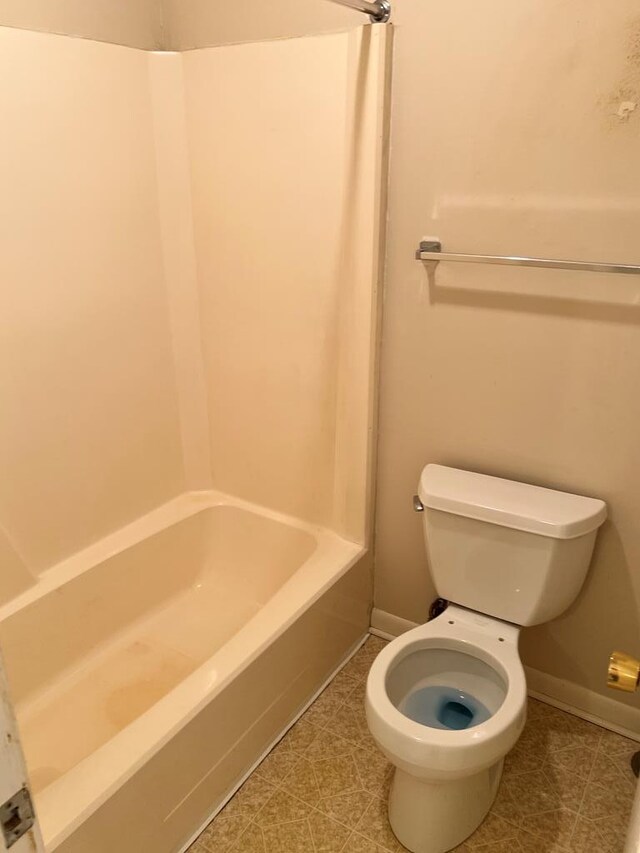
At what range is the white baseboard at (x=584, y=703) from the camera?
175 cm

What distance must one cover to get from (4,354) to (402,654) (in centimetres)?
126

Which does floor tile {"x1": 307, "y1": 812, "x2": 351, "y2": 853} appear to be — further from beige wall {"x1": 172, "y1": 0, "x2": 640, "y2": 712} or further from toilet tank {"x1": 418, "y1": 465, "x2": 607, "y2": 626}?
beige wall {"x1": 172, "y1": 0, "x2": 640, "y2": 712}

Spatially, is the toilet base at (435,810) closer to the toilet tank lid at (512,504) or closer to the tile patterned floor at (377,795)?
the tile patterned floor at (377,795)

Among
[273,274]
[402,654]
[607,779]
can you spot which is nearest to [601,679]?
[607,779]

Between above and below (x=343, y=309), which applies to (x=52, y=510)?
below

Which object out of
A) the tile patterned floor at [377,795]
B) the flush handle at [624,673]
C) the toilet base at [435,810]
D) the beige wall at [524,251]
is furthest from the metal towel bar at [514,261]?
the tile patterned floor at [377,795]

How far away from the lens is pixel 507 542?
5.11 feet

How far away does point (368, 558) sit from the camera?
202 centimetres

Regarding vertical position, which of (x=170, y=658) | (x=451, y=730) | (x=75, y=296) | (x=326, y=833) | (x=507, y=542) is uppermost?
(x=75, y=296)

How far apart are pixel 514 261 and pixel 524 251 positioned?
6 cm

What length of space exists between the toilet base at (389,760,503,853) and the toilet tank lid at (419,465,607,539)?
1.88 feet

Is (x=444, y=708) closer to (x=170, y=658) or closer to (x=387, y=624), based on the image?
(x=387, y=624)

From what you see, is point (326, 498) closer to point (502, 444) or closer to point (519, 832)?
point (502, 444)

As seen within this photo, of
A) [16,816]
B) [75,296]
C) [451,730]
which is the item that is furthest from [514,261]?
[16,816]
